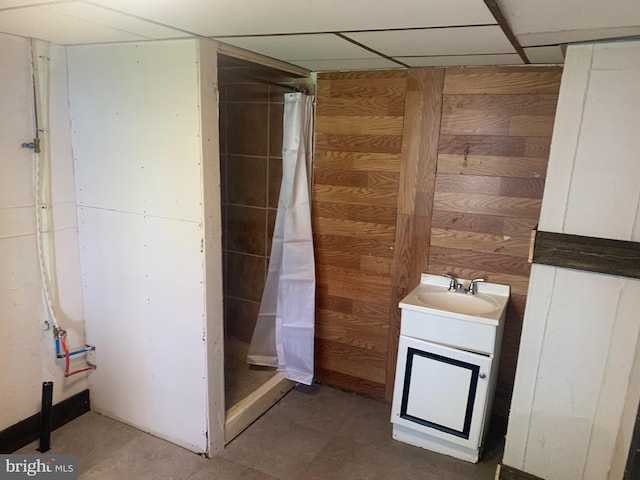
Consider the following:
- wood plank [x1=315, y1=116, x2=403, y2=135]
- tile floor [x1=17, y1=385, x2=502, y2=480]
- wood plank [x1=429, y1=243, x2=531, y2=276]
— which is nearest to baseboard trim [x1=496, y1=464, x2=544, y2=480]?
tile floor [x1=17, y1=385, x2=502, y2=480]

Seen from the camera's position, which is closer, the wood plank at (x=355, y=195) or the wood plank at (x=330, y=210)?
the wood plank at (x=355, y=195)

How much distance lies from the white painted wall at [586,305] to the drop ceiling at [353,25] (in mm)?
220

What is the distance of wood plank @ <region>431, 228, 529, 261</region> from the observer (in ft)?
7.98

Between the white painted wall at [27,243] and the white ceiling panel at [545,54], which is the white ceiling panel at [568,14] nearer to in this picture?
Result: the white ceiling panel at [545,54]

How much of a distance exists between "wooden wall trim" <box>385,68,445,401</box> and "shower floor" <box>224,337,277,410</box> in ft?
3.10

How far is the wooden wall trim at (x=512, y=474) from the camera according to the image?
210 cm

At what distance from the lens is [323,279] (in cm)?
297

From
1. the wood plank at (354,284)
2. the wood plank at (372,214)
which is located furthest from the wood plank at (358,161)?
the wood plank at (354,284)

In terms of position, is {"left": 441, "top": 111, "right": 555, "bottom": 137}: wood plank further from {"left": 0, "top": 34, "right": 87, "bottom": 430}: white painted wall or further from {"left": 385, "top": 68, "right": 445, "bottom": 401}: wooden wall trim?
{"left": 0, "top": 34, "right": 87, "bottom": 430}: white painted wall

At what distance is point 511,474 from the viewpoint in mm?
2125

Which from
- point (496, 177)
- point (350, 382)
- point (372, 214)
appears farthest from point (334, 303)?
point (496, 177)

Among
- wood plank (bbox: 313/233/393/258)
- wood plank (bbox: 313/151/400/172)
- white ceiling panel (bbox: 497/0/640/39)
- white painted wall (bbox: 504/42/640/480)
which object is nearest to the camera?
white ceiling panel (bbox: 497/0/640/39)

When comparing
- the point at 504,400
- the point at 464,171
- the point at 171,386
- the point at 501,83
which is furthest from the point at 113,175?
the point at 504,400

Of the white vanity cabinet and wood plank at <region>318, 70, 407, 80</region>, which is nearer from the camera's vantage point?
the white vanity cabinet
